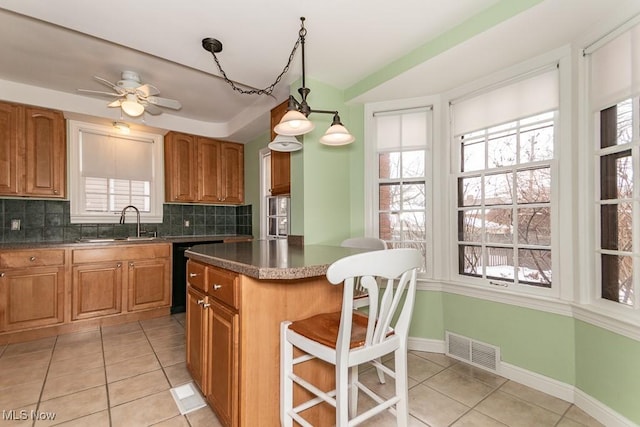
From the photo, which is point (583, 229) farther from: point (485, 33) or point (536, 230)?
point (485, 33)

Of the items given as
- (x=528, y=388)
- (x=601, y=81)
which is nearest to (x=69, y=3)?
(x=601, y=81)

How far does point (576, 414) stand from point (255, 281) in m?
2.03

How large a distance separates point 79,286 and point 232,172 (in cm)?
227

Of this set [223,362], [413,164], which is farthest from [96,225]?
[413,164]

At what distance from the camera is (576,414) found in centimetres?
170

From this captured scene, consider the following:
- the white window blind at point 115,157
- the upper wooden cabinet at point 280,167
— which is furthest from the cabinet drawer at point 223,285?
the white window blind at point 115,157

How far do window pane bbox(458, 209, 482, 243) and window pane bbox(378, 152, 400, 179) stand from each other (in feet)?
2.24

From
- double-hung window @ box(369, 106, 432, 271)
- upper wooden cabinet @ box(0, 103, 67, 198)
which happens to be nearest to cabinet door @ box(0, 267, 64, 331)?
upper wooden cabinet @ box(0, 103, 67, 198)

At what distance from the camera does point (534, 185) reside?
2.05m

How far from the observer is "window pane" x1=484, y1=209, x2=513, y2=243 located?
85.7 inches

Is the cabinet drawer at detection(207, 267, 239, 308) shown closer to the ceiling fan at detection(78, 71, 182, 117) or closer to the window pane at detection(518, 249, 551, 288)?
Result: the ceiling fan at detection(78, 71, 182, 117)

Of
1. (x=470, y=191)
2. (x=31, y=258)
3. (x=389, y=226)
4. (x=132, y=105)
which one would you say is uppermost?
(x=132, y=105)

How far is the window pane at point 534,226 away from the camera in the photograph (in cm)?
199

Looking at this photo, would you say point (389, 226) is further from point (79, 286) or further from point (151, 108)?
point (79, 286)
